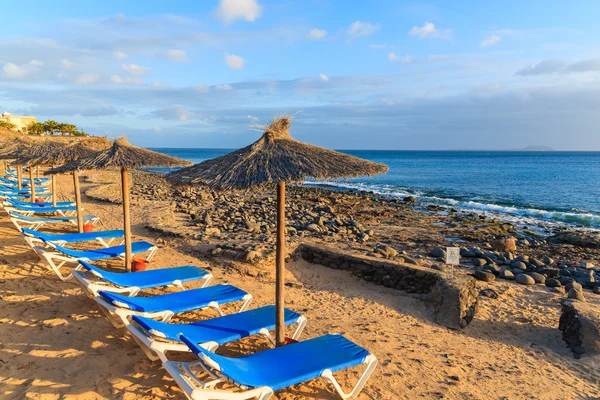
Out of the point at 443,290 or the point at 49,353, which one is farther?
the point at 443,290

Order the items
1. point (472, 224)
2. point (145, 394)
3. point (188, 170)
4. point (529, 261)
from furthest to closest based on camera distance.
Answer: point (472, 224), point (529, 261), point (188, 170), point (145, 394)

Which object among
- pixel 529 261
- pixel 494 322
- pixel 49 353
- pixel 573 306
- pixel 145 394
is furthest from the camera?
pixel 529 261

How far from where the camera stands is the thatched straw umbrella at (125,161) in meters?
5.54

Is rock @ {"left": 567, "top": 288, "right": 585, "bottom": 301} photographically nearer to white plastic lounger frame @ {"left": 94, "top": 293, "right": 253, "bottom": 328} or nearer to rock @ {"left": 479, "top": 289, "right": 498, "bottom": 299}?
rock @ {"left": 479, "top": 289, "right": 498, "bottom": 299}

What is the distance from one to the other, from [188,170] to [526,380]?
404 centimetres

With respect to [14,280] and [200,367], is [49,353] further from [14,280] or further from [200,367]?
[14,280]

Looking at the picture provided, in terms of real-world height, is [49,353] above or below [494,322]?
above

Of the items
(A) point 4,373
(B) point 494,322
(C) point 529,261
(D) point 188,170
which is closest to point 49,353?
(A) point 4,373

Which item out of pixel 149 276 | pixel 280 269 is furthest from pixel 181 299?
pixel 280 269

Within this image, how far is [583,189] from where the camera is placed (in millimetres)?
28641

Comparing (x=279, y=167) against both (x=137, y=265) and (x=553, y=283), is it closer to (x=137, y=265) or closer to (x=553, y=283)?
(x=137, y=265)

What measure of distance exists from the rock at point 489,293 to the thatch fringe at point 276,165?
12.1 feet

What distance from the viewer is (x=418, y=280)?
6488 millimetres

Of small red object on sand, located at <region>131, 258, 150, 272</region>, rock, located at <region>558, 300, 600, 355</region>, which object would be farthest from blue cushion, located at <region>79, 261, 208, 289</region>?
rock, located at <region>558, 300, 600, 355</region>
